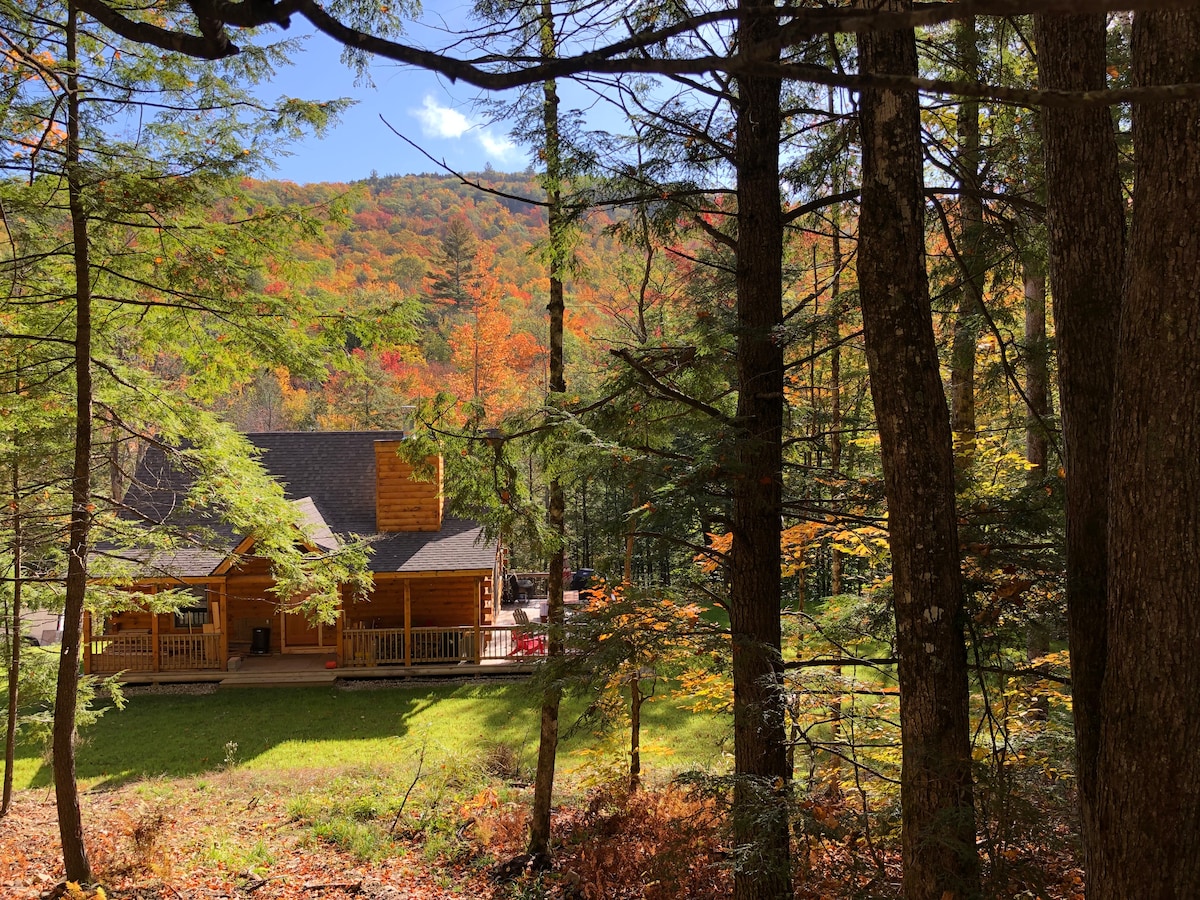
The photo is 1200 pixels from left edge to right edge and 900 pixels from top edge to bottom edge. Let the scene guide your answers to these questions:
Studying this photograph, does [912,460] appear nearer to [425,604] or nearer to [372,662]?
[372,662]

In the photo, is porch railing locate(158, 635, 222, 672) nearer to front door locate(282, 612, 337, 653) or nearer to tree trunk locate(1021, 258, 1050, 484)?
front door locate(282, 612, 337, 653)

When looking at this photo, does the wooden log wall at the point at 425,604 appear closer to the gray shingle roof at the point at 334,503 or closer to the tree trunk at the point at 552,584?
the gray shingle roof at the point at 334,503

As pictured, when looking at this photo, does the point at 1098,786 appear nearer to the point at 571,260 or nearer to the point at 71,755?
the point at 571,260

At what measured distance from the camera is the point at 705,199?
559 cm

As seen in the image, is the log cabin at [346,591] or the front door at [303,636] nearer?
the log cabin at [346,591]

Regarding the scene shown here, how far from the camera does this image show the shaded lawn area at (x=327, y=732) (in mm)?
11211

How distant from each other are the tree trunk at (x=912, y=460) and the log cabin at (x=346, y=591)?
13075mm

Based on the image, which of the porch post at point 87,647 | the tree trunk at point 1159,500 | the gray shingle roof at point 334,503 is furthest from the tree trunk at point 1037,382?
the porch post at point 87,647

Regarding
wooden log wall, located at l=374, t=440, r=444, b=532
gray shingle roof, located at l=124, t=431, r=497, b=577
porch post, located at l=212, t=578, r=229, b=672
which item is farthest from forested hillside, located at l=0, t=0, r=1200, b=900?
wooden log wall, located at l=374, t=440, r=444, b=532

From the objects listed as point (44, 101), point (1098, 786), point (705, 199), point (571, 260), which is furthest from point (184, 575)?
point (1098, 786)

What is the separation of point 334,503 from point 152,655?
17.1 ft

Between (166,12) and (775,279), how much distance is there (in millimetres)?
6234

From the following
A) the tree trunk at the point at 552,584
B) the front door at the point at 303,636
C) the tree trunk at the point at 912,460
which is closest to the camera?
the tree trunk at the point at 912,460

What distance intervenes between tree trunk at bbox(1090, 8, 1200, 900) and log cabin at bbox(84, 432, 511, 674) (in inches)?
549
